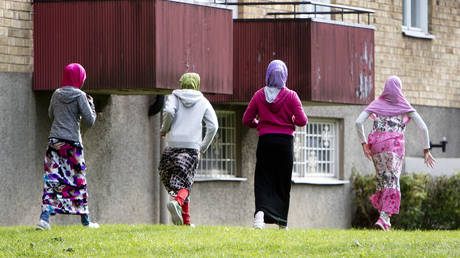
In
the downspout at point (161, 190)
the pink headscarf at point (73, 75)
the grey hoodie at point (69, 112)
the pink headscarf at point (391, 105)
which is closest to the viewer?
the grey hoodie at point (69, 112)

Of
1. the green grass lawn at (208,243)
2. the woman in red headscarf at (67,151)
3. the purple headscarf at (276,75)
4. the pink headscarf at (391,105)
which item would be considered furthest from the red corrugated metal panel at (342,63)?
the woman in red headscarf at (67,151)

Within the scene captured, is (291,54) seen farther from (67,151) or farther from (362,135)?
(67,151)

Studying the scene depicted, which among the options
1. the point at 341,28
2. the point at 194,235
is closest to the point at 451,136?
the point at 341,28

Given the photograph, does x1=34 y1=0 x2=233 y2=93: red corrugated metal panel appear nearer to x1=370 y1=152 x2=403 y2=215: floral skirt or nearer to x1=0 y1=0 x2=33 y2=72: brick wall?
x1=0 y1=0 x2=33 y2=72: brick wall

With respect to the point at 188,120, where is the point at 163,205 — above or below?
below

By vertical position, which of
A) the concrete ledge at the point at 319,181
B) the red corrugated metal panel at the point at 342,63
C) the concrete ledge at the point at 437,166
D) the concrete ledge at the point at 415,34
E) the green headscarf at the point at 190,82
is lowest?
the concrete ledge at the point at 319,181

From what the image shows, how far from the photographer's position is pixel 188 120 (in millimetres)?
12391

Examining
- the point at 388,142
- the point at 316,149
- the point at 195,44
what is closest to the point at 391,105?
the point at 388,142

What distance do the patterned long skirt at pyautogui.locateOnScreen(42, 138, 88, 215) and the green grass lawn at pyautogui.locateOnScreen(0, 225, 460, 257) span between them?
0.79 feet

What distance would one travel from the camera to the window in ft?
70.4

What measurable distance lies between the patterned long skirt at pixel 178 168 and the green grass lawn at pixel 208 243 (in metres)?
0.48

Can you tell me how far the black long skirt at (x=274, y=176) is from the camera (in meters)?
12.4

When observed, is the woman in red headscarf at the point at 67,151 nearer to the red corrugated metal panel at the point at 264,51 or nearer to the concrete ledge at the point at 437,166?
the red corrugated metal panel at the point at 264,51

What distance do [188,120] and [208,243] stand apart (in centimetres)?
229
